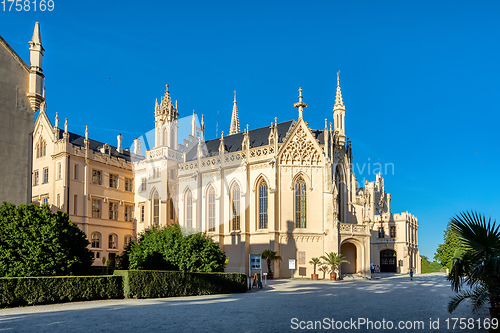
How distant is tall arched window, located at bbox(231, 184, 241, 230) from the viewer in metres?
50.0

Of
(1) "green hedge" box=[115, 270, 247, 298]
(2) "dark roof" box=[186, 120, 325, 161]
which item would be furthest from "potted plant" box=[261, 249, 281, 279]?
(1) "green hedge" box=[115, 270, 247, 298]

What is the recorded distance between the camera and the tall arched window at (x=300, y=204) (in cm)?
4728

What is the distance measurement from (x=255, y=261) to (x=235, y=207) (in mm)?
6749

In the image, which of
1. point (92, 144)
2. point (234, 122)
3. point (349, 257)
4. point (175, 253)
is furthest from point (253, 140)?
point (234, 122)

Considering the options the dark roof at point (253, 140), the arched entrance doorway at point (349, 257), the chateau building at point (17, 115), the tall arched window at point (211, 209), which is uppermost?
the dark roof at point (253, 140)

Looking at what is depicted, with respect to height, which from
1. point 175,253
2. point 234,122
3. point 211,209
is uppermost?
point 234,122

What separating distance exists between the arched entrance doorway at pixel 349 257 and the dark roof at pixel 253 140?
12.0 metres

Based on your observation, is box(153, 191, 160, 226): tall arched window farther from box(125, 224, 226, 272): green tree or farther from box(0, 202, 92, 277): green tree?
box(0, 202, 92, 277): green tree

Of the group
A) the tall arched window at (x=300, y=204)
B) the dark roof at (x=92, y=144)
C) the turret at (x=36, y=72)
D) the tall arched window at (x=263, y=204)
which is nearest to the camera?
the turret at (x=36, y=72)

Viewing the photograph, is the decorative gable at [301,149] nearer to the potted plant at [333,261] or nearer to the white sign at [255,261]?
the potted plant at [333,261]

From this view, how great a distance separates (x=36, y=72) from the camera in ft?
81.5

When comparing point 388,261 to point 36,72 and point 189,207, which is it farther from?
point 36,72

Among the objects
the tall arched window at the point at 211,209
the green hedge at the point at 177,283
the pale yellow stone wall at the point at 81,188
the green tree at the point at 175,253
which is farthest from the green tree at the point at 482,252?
the pale yellow stone wall at the point at 81,188

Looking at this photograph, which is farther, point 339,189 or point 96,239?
point 339,189
